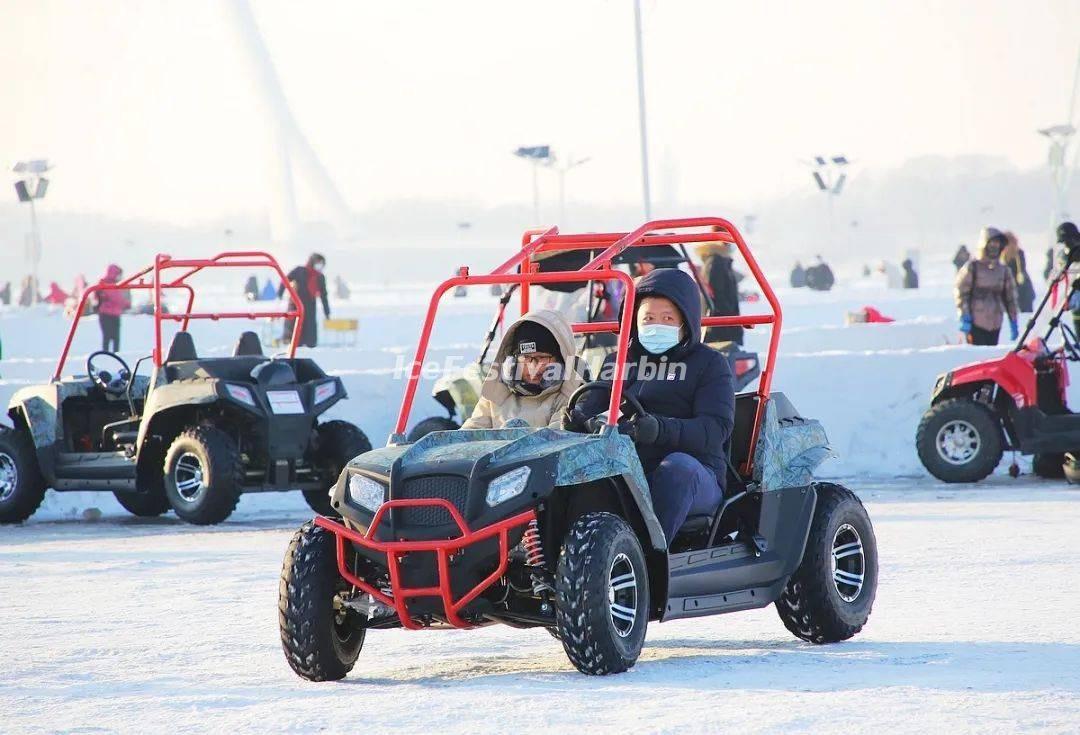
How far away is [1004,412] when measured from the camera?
1537 cm

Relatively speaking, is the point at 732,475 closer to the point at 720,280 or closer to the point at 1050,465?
the point at 1050,465

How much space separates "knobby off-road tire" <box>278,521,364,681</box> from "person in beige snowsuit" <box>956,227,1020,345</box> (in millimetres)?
13307

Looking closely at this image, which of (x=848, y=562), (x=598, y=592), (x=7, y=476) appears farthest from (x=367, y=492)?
(x=7, y=476)

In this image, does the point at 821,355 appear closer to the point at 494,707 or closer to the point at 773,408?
the point at 773,408

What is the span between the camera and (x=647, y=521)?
22.7 feet

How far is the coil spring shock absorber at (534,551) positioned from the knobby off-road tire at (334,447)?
755 centimetres

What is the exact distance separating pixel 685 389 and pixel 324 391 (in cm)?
723

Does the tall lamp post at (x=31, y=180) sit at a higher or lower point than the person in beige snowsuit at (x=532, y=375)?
higher

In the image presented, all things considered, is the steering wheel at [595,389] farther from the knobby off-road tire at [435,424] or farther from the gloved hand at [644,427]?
the knobby off-road tire at [435,424]

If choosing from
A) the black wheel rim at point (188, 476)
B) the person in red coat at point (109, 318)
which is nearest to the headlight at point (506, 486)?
the black wheel rim at point (188, 476)

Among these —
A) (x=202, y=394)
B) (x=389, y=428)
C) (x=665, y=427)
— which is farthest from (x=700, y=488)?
(x=389, y=428)

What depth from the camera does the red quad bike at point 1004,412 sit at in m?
15.0

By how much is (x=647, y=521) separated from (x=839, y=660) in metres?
0.87

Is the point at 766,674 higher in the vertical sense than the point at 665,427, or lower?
lower
